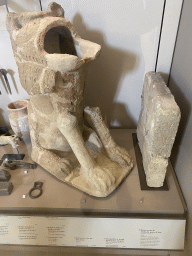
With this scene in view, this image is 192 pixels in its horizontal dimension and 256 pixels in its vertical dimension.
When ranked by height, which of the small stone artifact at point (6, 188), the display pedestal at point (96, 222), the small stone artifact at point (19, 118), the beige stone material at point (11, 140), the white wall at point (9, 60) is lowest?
the display pedestal at point (96, 222)

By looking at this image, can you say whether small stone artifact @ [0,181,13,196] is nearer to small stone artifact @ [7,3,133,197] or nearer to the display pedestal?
the display pedestal

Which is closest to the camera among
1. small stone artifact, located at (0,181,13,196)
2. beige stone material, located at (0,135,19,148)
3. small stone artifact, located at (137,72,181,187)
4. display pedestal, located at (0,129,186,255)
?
small stone artifact, located at (137,72,181,187)

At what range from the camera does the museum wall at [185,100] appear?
1252 mm

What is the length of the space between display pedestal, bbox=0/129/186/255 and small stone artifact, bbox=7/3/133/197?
0.12m

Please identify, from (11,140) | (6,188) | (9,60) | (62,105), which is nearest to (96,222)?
(6,188)

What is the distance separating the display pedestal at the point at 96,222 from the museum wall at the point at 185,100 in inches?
3.1

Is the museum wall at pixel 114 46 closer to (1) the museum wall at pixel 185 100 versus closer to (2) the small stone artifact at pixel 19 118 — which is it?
(2) the small stone artifact at pixel 19 118

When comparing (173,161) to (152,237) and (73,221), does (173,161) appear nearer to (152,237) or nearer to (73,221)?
(152,237)

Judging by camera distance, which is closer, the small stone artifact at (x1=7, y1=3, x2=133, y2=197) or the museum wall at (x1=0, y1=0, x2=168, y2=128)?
the small stone artifact at (x1=7, y1=3, x2=133, y2=197)

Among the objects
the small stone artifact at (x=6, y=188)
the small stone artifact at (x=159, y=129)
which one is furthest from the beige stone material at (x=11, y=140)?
the small stone artifact at (x=159, y=129)

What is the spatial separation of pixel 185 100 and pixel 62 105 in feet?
2.70

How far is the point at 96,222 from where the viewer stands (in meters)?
1.25

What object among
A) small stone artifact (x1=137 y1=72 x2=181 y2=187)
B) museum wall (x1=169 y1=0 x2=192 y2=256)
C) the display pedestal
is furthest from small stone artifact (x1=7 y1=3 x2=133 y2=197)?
museum wall (x1=169 y1=0 x2=192 y2=256)

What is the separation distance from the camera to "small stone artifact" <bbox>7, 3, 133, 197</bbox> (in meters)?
1.09
